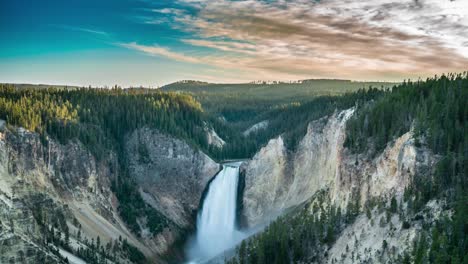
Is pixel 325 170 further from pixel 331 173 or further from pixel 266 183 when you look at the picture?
pixel 266 183

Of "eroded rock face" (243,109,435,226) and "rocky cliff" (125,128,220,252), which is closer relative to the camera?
"eroded rock face" (243,109,435,226)

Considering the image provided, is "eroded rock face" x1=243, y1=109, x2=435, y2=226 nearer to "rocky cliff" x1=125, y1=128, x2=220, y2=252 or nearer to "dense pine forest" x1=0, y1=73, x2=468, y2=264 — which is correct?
"dense pine forest" x1=0, y1=73, x2=468, y2=264

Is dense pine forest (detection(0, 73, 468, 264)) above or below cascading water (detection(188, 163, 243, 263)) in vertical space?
above

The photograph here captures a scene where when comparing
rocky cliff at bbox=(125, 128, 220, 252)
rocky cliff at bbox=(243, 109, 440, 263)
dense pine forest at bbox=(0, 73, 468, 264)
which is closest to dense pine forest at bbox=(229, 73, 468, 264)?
dense pine forest at bbox=(0, 73, 468, 264)

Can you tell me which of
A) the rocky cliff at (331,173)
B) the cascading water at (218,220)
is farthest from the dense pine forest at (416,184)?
the cascading water at (218,220)

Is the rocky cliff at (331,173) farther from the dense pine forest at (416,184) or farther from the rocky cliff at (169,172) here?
the rocky cliff at (169,172)

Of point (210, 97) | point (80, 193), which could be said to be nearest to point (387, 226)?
point (80, 193)
